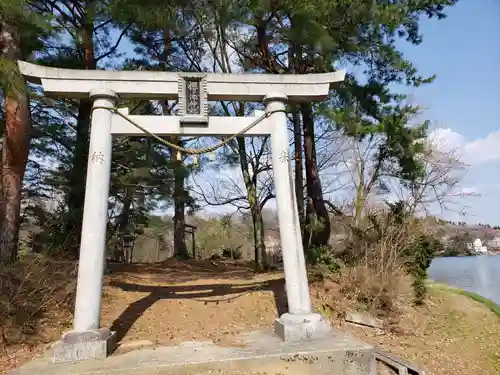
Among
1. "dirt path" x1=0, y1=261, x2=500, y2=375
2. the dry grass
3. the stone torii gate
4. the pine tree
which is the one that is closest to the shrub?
the dry grass

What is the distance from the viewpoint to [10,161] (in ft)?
20.8

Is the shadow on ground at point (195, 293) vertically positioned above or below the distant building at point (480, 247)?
below

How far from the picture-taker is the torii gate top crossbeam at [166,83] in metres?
5.09

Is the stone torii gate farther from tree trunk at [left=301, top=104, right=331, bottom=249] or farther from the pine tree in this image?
tree trunk at [left=301, top=104, right=331, bottom=249]

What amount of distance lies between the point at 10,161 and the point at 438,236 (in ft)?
30.1

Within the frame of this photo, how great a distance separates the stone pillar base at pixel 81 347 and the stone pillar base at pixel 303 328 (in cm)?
223

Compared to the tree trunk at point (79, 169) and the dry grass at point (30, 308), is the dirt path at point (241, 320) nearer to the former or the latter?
the dry grass at point (30, 308)

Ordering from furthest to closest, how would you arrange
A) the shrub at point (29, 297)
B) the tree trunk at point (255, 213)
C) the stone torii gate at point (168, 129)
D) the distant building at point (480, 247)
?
the distant building at point (480, 247) < the tree trunk at point (255, 213) < the shrub at point (29, 297) < the stone torii gate at point (168, 129)

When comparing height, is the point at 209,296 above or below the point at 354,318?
above

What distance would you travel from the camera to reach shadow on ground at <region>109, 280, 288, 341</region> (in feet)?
20.4

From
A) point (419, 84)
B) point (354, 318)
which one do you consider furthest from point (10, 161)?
point (419, 84)

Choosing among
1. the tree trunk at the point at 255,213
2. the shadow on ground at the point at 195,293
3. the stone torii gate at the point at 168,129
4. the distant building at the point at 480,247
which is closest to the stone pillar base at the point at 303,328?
the stone torii gate at the point at 168,129

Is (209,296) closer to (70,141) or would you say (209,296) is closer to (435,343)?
(435,343)

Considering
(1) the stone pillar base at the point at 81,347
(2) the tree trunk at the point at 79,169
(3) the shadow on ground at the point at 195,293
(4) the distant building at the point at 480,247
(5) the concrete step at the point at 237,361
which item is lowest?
(5) the concrete step at the point at 237,361
